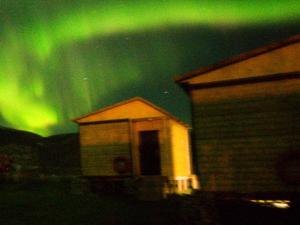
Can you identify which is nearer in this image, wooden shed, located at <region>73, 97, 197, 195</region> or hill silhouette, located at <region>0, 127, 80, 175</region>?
wooden shed, located at <region>73, 97, 197, 195</region>

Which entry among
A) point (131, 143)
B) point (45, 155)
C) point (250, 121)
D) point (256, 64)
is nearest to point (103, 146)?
point (131, 143)

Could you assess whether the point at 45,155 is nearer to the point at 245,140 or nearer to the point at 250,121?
the point at 245,140

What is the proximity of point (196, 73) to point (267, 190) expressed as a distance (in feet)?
13.9

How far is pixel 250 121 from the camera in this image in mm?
12789

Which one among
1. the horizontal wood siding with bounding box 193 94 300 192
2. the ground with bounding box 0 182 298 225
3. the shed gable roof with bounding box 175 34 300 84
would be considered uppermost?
the shed gable roof with bounding box 175 34 300 84

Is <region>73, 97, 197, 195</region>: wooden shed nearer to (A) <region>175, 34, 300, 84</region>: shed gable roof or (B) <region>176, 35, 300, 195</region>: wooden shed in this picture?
(B) <region>176, 35, 300, 195</region>: wooden shed

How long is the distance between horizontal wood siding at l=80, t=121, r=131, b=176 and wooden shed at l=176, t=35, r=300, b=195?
938cm

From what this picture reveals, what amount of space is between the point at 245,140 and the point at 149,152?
405 inches

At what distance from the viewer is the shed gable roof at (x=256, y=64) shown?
494 inches

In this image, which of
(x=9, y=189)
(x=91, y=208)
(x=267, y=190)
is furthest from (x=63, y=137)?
(x=267, y=190)

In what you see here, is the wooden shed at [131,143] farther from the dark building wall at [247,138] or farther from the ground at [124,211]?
the dark building wall at [247,138]

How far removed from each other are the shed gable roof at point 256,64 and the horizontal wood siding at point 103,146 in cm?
948

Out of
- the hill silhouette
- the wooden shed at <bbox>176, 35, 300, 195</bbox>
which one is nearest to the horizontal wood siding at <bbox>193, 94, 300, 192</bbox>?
the wooden shed at <bbox>176, 35, 300, 195</bbox>

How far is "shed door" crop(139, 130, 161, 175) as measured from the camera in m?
22.2
